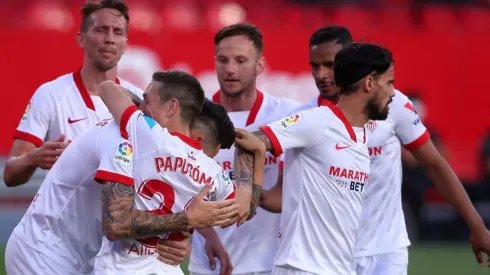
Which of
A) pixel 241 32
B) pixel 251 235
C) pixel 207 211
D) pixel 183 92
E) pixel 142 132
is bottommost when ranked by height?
pixel 251 235

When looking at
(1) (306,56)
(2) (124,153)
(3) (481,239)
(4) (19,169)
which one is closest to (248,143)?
(2) (124,153)

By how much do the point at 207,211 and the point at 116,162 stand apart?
1.79 ft

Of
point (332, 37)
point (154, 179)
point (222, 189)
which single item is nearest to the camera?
point (154, 179)

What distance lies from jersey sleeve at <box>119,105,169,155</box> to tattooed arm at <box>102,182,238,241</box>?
0.24 m

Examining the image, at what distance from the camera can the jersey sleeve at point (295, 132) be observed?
6500 millimetres

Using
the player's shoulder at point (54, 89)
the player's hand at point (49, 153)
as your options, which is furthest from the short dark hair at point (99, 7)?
the player's hand at point (49, 153)

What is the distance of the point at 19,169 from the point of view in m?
7.10

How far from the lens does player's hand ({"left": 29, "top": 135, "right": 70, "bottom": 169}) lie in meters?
6.59

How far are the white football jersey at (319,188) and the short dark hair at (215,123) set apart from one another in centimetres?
42

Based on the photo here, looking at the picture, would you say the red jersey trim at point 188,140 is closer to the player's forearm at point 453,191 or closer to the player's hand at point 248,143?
the player's hand at point 248,143

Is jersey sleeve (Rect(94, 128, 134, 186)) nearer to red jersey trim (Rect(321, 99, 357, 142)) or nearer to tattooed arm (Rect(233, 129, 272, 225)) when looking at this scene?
tattooed arm (Rect(233, 129, 272, 225))

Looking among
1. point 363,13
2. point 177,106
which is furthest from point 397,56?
point 177,106

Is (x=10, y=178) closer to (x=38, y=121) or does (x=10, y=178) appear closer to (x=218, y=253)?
(x=38, y=121)

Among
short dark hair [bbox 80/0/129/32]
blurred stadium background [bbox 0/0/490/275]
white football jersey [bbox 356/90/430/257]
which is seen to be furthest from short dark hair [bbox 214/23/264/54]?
blurred stadium background [bbox 0/0/490/275]
